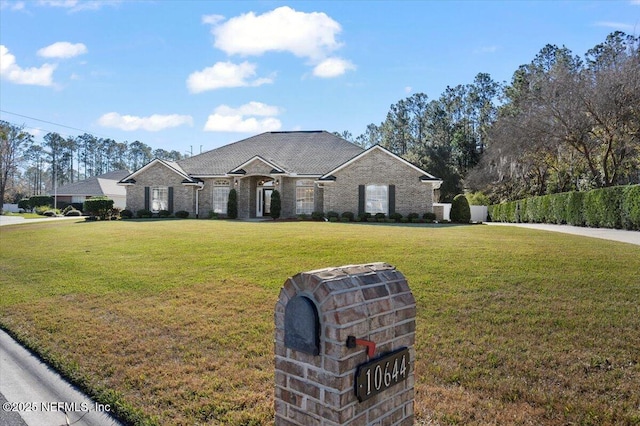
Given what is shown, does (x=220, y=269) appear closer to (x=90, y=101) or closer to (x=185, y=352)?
(x=185, y=352)

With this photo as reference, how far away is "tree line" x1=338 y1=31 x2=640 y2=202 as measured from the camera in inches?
802

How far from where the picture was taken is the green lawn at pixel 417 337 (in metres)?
3.42

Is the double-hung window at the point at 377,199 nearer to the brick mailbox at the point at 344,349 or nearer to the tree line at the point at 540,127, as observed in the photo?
the tree line at the point at 540,127

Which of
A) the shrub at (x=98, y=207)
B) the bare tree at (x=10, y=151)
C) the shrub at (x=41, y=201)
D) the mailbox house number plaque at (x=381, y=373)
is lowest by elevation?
the mailbox house number plaque at (x=381, y=373)

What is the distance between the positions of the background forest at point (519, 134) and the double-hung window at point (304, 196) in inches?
538

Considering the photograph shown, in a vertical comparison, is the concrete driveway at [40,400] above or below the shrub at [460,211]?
below

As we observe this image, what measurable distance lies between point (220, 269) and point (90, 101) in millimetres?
29885

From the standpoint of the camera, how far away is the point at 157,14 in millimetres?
11758

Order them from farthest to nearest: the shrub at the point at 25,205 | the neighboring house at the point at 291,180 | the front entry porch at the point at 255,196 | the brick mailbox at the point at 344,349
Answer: the shrub at the point at 25,205 < the front entry porch at the point at 255,196 < the neighboring house at the point at 291,180 < the brick mailbox at the point at 344,349

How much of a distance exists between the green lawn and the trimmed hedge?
277 inches

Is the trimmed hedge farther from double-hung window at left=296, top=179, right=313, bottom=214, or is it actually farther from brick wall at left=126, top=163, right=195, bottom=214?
brick wall at left=126, top=163, right=195, bottom=214

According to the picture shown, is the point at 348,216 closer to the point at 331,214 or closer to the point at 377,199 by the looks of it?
the point at 331,214

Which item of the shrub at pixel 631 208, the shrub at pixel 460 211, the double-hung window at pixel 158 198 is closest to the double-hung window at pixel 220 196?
the double-hung window at pixel 158 198

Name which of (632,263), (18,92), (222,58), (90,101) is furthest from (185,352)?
(18,92)
